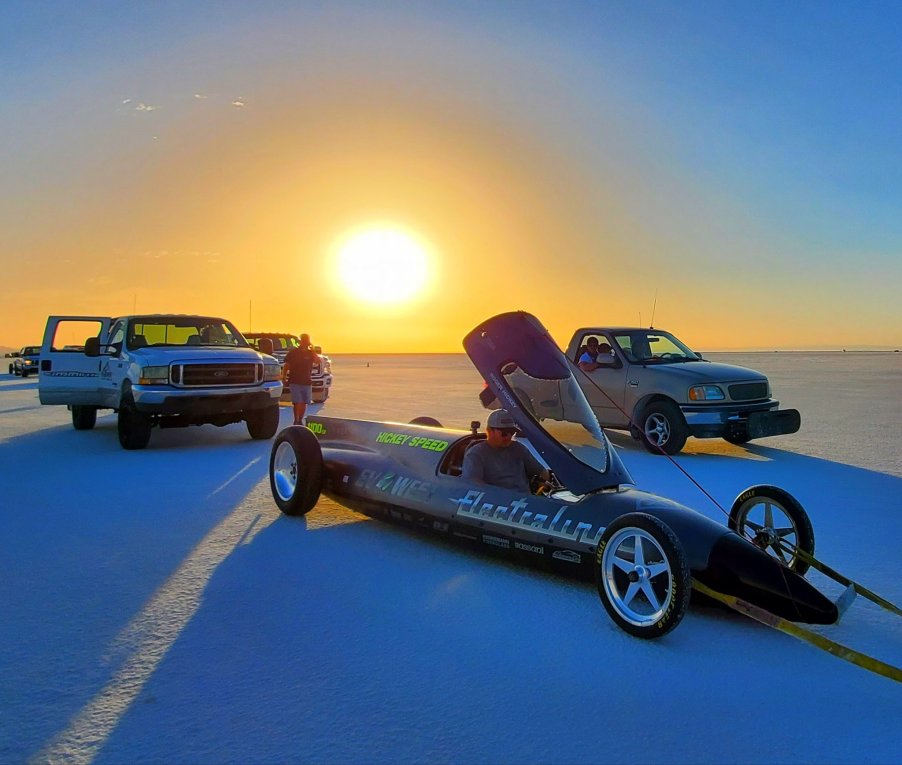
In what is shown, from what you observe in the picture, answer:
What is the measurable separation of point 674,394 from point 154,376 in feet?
27.3

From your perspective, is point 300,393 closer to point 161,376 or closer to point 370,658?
point 161,376

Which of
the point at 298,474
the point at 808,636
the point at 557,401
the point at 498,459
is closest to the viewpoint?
the point at 808,636

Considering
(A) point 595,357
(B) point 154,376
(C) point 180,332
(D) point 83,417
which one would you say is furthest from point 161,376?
(A) point 595,357

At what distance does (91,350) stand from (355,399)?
10.1 m

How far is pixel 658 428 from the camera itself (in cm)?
1168

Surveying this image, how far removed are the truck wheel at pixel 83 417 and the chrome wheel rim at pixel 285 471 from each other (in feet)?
29.5

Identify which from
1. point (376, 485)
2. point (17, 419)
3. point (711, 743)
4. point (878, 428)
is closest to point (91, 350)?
point (17, 419)

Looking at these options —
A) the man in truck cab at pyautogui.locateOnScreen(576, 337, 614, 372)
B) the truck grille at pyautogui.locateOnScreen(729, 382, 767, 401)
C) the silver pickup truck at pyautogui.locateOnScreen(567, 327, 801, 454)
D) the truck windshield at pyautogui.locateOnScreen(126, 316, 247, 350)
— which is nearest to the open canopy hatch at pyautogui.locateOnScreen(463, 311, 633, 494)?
the silver pickup truck at pyautogui.locateOnScreen(567, 327, 801, 454)

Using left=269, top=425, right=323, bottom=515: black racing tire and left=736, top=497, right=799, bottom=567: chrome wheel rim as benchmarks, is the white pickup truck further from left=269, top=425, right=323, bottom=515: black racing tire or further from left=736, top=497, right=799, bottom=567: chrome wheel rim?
left=736, top=497, right=799, bottom=567: chrome wheel rim

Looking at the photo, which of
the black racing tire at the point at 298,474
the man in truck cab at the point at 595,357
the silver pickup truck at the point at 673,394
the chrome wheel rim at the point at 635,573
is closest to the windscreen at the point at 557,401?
the chrome wheel rim at the point at 635,573

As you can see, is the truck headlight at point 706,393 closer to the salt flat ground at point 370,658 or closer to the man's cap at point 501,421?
the salt flat ground at point 370,658

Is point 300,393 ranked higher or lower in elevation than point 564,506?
lower

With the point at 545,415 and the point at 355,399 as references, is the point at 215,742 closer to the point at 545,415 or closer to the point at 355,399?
the point at 545,415

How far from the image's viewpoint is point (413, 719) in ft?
10.6
